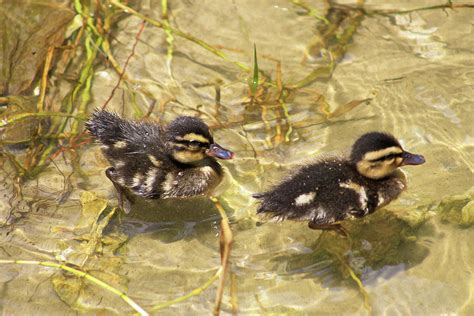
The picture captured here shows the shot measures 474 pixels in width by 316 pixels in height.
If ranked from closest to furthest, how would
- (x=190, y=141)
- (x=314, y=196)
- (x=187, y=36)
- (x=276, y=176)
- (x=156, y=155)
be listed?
(x=314, y=196) < (x=190, y=141) < (x=156, y=155) < (x=276, y=176) < (x=187, y=36)

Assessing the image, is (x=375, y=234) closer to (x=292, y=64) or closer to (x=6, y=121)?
(x=292, y=64)

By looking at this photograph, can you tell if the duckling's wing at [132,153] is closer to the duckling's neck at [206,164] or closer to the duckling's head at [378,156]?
the duckling's neck at [206,164]

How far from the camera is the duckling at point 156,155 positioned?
153 inches

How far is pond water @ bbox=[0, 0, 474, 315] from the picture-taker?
368 centimetres

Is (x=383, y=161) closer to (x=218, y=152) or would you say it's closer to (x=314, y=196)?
(x=314, y=196)

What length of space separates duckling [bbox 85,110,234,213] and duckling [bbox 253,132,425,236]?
1.48ft

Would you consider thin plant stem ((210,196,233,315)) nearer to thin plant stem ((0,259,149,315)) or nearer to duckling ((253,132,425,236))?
duckling ((253,132,425,236))

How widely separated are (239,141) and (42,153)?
1.28m

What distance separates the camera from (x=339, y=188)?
364 cm

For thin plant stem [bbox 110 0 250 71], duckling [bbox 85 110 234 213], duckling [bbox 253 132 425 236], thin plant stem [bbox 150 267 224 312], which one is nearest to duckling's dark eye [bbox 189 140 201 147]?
duckling [bbox 85 110 234 213]

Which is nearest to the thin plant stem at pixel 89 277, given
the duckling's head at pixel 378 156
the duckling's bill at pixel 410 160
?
the duckling's head at pixel 378 156

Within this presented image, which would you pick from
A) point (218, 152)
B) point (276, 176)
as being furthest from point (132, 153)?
point (276, 176)

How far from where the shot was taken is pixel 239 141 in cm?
464

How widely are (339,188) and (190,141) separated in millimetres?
839
